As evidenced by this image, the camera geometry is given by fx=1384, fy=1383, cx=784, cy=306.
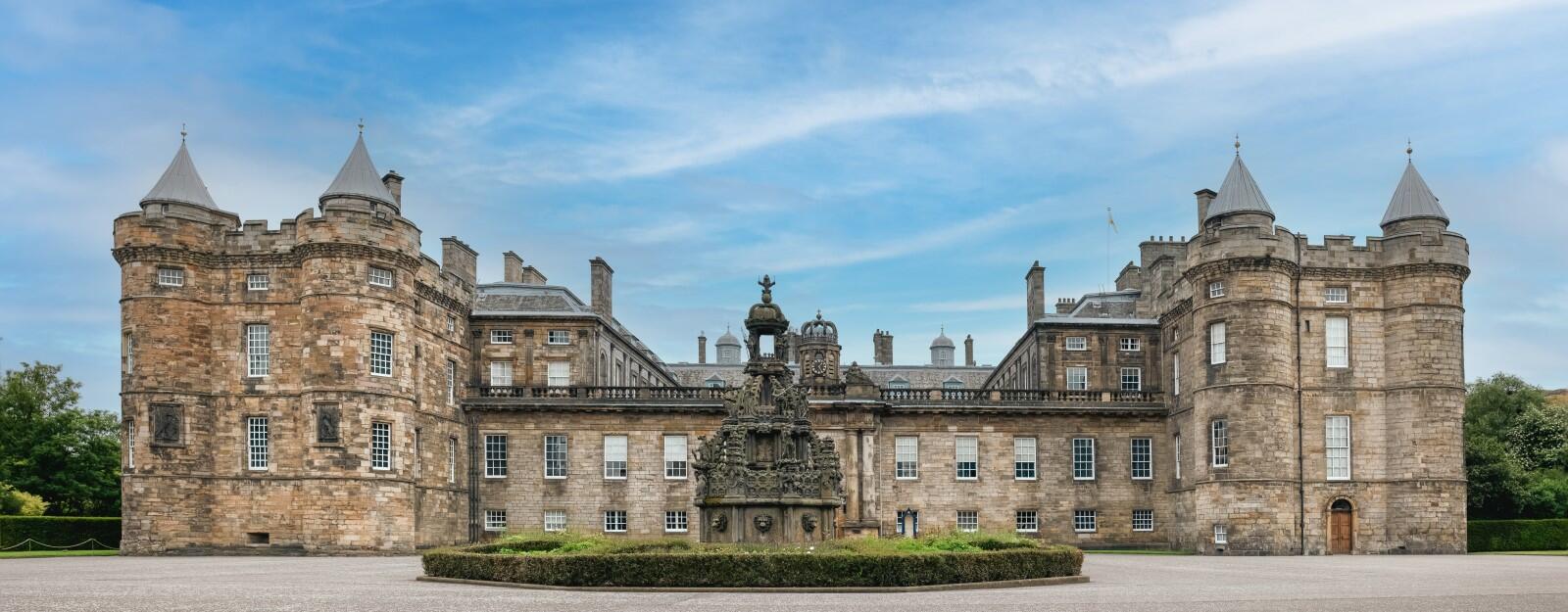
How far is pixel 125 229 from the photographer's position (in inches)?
1859

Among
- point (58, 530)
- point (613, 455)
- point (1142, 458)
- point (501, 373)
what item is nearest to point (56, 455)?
point (58, 530)

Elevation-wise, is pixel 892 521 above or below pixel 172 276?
below

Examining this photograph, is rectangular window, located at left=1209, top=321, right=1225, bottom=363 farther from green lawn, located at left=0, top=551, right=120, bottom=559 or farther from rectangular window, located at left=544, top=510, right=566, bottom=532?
green lawn, located at left=0, top=551, right=120, bottom=559

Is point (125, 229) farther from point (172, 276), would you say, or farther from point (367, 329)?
point (367, 329)

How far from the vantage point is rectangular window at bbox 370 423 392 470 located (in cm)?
4647

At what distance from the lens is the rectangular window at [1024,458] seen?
5559 centimetres

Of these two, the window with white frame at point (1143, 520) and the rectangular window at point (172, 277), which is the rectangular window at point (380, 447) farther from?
the window with white frame at point (1143, 520)

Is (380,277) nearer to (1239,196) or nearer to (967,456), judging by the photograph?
(967,456)

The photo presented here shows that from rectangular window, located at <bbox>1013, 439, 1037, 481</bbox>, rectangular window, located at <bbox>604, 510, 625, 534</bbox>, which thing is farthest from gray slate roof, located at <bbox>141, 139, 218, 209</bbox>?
rectangular window, located at <bbox>1013, 439, 1037, 481</bbox>

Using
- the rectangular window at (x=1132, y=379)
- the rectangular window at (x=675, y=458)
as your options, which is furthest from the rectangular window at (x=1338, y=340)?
the rectangular window at (x=675, y=458)

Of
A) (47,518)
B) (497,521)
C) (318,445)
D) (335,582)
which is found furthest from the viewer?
(497,521)

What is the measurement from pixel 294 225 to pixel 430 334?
257 inches

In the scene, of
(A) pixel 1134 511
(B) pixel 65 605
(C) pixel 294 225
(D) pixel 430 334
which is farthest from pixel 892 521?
(B) pixel 65 605

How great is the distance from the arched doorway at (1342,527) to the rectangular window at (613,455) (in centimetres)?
2630
